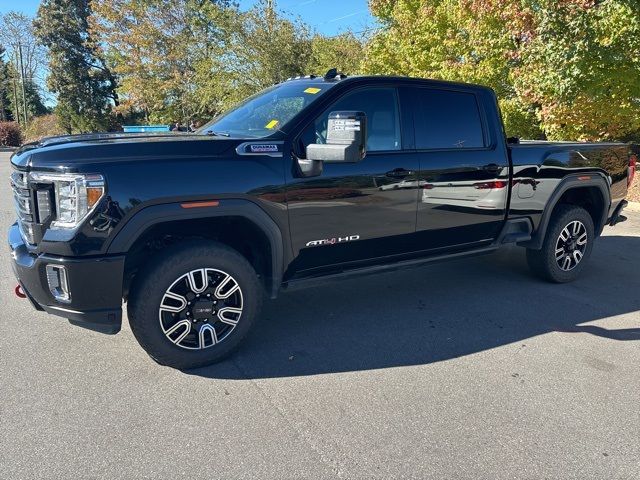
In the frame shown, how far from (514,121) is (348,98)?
32.9ft

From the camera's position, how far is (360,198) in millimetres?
3852

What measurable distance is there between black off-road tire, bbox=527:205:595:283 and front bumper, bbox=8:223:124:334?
4200mm

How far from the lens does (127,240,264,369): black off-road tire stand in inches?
126

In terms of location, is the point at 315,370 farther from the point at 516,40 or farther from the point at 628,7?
the point at 516,40

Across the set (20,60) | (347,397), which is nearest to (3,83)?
(20,60)

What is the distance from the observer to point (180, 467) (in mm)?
2490

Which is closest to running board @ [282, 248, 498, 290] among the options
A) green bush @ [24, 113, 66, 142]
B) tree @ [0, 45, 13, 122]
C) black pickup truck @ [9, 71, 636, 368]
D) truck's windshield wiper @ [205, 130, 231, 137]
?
black pickup truck @ [9, 71, 636, 368]

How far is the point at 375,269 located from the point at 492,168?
156cm

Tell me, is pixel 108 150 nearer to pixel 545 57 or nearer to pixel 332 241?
pixel 332 241

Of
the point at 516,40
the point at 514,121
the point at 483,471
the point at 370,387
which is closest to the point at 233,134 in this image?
the point at 370,387

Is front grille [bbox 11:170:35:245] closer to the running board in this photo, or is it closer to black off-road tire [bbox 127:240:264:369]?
black off-road tire [bbox 127:240:264:369]

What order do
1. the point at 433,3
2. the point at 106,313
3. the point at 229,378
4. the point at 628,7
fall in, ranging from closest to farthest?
the point at 106,313 → the point at 229,378 → the point at 628,7 → the point at 433,3

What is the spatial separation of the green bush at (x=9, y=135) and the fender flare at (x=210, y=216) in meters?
47.2

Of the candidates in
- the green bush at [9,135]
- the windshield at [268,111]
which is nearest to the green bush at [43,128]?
the green bush at [9,135]
